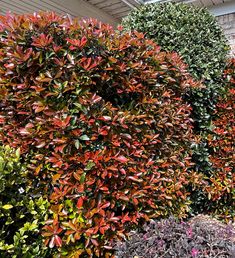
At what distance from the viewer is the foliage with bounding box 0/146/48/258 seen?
2.11 metres

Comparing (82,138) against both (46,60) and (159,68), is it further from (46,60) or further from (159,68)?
(159,68)

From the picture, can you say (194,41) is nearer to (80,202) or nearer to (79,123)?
(79,123)

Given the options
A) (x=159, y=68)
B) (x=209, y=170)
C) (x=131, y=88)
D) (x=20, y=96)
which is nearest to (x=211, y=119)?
(x=209, y=170)

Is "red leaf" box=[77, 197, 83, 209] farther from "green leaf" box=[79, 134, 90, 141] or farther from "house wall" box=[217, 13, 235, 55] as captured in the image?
"house wall" box=[217, 13, 235, 55]

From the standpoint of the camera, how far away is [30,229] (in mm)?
2188

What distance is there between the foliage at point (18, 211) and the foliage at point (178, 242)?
631 mm

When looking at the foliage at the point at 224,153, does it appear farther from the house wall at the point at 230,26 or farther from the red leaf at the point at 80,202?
the house wall at the point at 230,26

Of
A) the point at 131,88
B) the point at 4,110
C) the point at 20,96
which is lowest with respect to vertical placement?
the point at 4,110

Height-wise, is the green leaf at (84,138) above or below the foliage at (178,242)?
above

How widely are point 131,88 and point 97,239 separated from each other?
1.23 meters

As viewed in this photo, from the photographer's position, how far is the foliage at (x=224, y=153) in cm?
377

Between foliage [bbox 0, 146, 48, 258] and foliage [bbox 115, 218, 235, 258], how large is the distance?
63 cm

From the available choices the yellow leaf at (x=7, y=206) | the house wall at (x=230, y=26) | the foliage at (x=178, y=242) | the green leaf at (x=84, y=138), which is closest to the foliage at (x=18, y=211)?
the yellow leaf at (x=7, y=206)

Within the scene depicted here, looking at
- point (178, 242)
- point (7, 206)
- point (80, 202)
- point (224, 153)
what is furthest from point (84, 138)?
point (224, 153)
